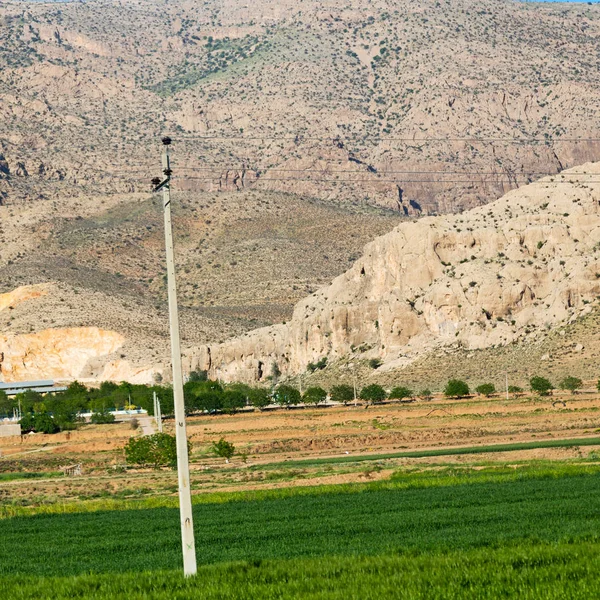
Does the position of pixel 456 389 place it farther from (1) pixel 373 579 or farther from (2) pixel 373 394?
(1) pixel 373 579

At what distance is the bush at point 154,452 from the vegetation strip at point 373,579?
4486 cm

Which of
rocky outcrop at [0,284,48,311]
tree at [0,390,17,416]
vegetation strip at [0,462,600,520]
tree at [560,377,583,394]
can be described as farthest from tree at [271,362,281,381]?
vegetation strip at [0,462,600,520]

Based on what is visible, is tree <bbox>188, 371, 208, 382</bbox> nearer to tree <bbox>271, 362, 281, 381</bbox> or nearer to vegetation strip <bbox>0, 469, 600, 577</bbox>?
tree <bbox>271, 362, 281, 381</bbox>

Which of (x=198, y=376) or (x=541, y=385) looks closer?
(x=541, y=385)

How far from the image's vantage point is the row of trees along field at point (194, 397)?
10244 cm

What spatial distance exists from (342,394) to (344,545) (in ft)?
260

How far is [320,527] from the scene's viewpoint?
3509cm

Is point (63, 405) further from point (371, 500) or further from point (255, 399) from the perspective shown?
point (371, 500)

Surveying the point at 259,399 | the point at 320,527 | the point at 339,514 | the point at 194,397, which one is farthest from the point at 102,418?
the point at 320,527

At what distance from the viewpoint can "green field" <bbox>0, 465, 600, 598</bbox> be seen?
23281mm

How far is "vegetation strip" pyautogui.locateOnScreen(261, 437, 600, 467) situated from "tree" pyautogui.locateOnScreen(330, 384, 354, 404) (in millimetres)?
39876

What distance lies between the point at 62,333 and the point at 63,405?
121 feet

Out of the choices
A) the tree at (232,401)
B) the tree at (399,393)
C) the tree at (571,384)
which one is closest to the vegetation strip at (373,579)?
the tree at (571,384)

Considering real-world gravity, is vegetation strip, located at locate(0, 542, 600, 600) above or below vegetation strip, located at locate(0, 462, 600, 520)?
below
